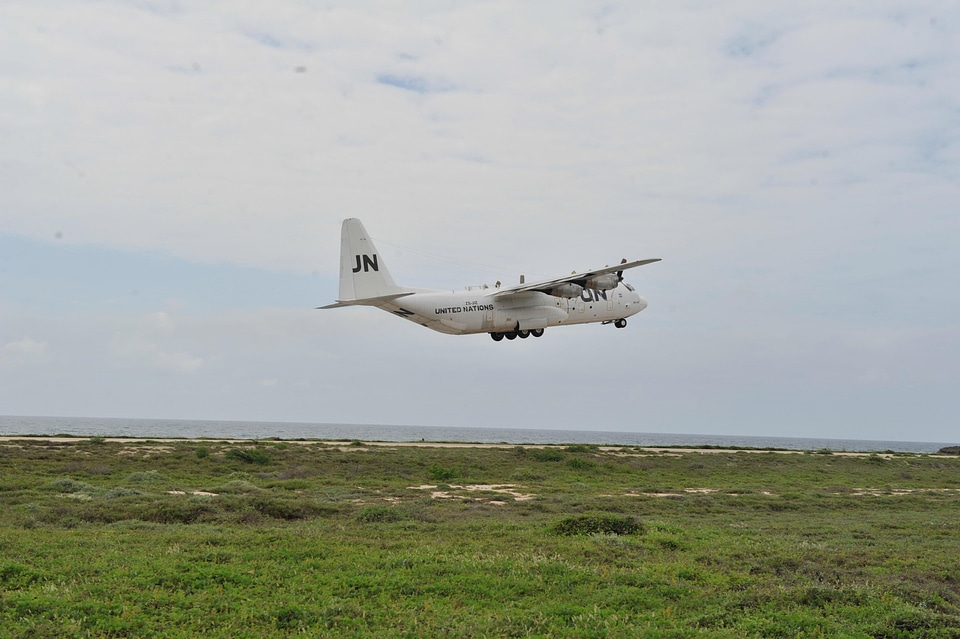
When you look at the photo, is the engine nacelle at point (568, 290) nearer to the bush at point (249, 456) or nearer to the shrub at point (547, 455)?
the shrub at point (547, 455)

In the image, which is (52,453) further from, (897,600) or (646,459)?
(897,600)

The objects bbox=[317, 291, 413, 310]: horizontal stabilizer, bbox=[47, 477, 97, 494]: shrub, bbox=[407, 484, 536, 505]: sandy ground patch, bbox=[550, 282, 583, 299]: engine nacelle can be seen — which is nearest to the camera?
bbox=[47, 477, 97, 494]: shrub

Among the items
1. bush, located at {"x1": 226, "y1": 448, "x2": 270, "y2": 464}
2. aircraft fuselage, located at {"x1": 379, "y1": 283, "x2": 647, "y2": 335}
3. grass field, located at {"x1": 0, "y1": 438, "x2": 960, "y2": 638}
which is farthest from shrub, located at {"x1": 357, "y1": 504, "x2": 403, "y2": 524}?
bush, located at {"x1": 226, "y1": 448, "x2": 270, "y2": 464}

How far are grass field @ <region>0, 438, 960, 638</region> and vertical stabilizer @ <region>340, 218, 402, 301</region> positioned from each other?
28.3 ft

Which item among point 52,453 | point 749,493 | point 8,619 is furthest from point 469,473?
point 8,619

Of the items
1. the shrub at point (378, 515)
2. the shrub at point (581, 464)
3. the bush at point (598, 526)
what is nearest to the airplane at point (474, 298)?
the shrub at point (581, 464)

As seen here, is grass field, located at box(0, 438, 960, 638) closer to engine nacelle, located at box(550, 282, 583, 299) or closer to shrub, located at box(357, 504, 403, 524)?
shrub, located at box(357, 504, 403, 524)

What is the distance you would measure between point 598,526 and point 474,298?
1910cm

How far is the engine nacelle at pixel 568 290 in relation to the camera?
1523 inches

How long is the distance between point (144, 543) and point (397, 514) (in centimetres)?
732

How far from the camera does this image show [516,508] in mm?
26609

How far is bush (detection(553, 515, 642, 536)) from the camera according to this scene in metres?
19.6

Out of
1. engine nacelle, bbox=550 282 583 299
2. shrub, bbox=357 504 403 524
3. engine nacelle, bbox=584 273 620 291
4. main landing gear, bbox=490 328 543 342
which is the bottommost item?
shrub, bbox=357 504 403 524

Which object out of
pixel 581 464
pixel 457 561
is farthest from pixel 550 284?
pixel 457 561
